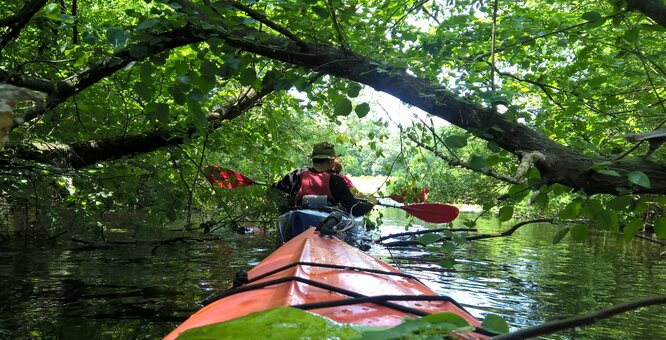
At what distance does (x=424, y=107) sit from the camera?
309 cm

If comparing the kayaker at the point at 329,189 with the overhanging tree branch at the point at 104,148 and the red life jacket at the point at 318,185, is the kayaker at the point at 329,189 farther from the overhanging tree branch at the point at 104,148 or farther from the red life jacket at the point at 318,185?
the overhanging tree branch at the point at 104,148

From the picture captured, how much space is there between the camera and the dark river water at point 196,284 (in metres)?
4.37

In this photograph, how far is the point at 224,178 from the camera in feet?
20.8

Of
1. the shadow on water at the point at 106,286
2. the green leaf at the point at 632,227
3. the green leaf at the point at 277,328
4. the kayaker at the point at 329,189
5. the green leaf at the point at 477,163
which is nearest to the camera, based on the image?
the green leaf at the point at 277,328

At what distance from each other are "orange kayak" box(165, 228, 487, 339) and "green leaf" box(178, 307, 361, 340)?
663 millimetres

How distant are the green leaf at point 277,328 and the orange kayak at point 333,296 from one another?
2.17 feet

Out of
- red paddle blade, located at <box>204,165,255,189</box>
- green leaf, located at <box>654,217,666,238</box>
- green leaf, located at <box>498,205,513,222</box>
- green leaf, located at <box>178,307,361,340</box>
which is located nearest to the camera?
green leaf, located at <box>178,307,361,340</box>

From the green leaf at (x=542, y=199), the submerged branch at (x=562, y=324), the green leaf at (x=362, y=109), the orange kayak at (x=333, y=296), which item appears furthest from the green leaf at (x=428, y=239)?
the submerged branch at (x=562, y=324)

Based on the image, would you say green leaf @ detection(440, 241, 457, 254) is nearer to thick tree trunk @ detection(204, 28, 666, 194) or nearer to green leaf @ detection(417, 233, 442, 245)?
green leaf @ detection(417, 233, 442, 245)

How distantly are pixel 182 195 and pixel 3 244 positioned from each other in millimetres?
4866

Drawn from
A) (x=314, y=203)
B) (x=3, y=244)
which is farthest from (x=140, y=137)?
(x=3, y=244)

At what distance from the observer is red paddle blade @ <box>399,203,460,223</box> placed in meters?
5.48

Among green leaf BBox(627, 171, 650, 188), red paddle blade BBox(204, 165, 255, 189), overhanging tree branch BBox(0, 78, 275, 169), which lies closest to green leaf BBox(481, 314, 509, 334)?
green leaf BBox(627, 171, 650, 188)

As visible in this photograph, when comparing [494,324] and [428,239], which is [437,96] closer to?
[428,239]
